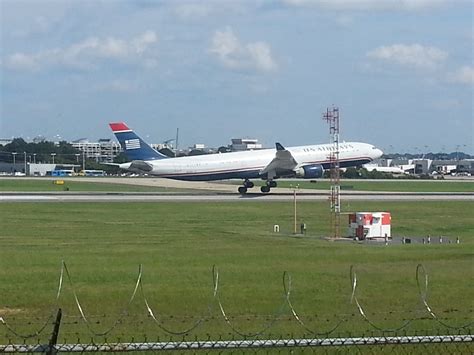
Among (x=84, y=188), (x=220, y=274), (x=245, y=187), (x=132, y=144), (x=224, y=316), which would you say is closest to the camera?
(x=224, y=316)

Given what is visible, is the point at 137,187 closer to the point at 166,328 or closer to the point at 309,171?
the point at 309,171

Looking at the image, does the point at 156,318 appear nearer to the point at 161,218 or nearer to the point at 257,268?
the point at 257,268

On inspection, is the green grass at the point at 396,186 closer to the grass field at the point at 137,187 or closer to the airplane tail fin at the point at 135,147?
the grass field at the point at 137,187

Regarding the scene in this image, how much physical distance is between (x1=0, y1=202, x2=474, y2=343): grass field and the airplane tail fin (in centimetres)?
3098

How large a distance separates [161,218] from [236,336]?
3936 cm

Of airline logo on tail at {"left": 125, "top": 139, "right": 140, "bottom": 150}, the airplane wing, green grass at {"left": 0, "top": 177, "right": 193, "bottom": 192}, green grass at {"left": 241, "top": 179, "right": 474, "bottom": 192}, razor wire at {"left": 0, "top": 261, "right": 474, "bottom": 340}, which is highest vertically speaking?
airline logo on tail at {"left": 125, "top": 139, "right": 140, "bottom": 150}

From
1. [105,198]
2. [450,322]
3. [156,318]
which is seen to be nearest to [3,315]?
[156,318]

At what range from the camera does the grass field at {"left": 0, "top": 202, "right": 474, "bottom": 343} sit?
1823cm

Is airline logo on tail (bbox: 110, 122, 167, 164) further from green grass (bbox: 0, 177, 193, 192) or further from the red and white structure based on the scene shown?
the red and white structure

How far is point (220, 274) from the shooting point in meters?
25.3

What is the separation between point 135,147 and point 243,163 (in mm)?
10116

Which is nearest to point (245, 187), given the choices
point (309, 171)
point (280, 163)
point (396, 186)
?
point (280, 163)

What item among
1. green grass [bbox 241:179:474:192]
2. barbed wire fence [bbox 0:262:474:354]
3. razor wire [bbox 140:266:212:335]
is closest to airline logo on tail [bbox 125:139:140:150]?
green grass [bbox 241:179:474:192]

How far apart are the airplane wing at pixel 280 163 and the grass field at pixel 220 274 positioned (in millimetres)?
29089
